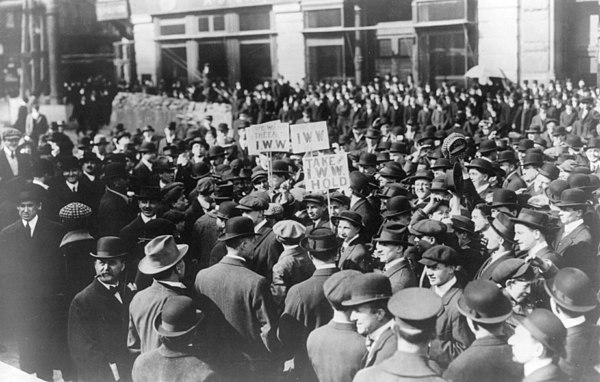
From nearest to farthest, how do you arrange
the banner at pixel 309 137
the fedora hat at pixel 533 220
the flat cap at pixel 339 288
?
the flat cap at pixel 339 288, the fedora hat at pixel 533 220, the banner at pixel 309 137

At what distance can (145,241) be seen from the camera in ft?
22.3

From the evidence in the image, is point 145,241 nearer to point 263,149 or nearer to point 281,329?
point 281,329

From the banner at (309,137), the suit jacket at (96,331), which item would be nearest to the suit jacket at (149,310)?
the suit jacket at (96,331)

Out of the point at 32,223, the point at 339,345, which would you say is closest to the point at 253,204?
the point at 32,223

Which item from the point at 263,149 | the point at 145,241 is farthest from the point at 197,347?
the point at 263,149

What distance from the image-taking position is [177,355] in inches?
180

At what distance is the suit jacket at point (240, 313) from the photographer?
5.57m

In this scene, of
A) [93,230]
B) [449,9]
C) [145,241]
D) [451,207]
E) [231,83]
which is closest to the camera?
[145,241]

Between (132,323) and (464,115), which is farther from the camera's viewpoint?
(464,115)

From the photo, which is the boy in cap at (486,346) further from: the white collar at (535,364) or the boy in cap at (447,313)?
the boy in cap at (447,313)

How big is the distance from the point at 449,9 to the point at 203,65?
13.0 metres

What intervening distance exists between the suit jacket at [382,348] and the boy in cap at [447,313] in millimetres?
398

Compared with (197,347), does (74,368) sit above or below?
below

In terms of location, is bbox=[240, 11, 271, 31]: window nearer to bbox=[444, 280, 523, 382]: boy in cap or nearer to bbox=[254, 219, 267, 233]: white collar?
bbox=[254, 219, 267, 233]: white collar
